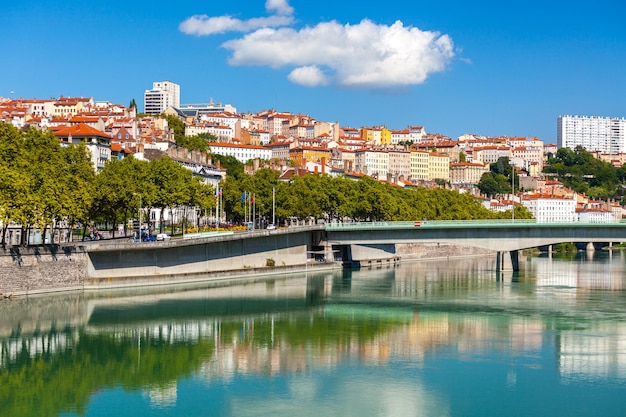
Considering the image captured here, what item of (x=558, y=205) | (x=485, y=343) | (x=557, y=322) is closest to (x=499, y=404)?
(x=485, y=343)

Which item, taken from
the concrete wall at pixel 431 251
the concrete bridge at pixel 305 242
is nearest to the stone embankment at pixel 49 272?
the concrete bridge at pixel 305 242

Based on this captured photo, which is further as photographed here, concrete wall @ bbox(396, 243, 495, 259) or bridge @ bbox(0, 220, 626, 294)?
concrete wall @ bbox(396, 243, 495, 259)

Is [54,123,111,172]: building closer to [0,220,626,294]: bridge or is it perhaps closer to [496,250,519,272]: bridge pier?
[0,220,626,294]: bridge

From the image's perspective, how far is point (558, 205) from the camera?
562ft

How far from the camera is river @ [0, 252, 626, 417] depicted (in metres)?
27.8

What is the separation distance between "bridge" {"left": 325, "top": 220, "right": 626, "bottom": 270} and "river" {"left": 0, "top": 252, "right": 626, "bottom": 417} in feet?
24.5

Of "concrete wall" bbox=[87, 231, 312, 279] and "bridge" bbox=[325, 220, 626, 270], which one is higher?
"bridge" bbox=[325, 220, 626, 270]

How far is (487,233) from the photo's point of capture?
6519 cm

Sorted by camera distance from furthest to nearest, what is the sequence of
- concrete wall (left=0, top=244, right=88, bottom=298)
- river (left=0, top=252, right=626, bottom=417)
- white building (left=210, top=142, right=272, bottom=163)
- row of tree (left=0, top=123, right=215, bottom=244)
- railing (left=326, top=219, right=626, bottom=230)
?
white building (left=210, top=142, right=272, bottom=163)
railing (left=326, top=219, right=626, bottom=230)
row of tree (left=0, top=123, right=215, bottom=244)
concrete wall (left=0, top=244, right=88, bottom=298)
river (left=0, top=252, right=626, bottom=417)

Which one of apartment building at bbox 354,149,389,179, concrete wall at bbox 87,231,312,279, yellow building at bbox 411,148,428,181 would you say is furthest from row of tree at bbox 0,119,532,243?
yellow building at bbox 411,148,428,181

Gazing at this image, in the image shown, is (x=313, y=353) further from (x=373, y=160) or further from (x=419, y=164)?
(x=419, y=164)

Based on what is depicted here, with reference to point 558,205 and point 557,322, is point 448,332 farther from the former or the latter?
point 558,205

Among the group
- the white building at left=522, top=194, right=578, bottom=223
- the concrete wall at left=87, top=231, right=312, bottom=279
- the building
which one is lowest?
the concrete wall at left=87, top=231, right=312, bottom=279

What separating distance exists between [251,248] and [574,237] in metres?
21.3
